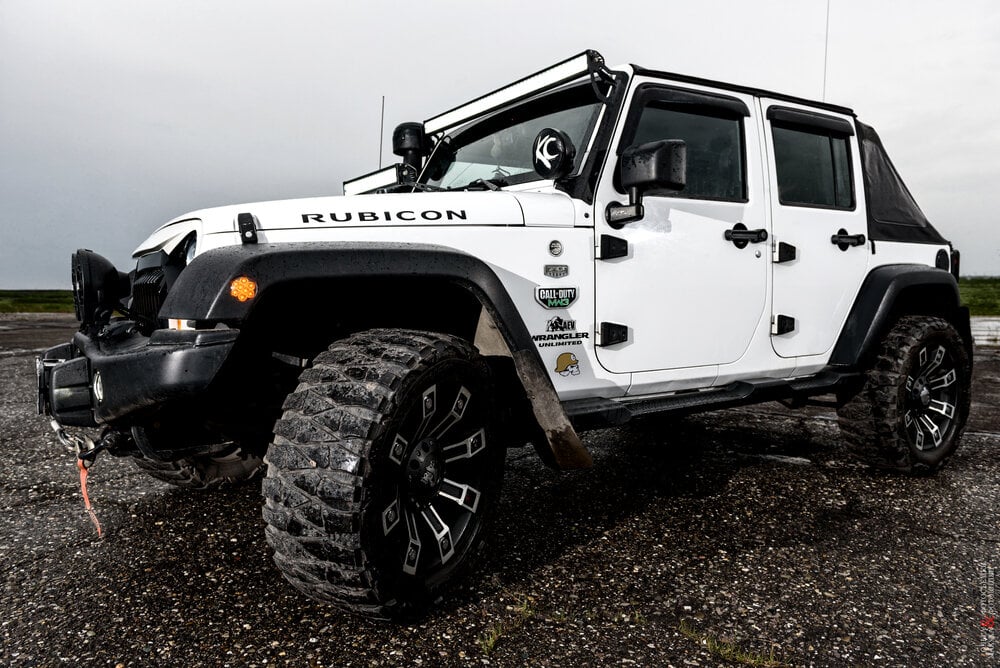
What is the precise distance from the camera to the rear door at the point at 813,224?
12.0 feet

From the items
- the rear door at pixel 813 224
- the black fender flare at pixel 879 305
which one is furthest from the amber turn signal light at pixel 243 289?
the black fender flare at pixel 879 305

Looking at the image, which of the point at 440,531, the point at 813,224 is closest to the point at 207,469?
the point at 440,531

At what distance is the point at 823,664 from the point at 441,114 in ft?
10.4

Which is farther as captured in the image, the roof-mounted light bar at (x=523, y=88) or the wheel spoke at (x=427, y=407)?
the roof-mounted light bar at (x=523, y=88)

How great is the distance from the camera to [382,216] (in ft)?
8.07

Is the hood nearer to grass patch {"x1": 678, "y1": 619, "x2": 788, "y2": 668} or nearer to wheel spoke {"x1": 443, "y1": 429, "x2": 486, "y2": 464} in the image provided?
wheel spoke {"x1": 443, "y1": 429, "x2": 486, "y2": 464}

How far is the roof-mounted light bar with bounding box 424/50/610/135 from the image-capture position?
3.00m

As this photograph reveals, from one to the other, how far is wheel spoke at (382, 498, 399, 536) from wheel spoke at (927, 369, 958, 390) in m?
3.77

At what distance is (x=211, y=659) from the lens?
2.14 metres

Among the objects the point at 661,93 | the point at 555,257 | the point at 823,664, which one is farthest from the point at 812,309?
the point at 823,664

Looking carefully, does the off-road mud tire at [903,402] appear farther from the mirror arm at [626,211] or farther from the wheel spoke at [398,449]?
the wheel spoke at [398,449]

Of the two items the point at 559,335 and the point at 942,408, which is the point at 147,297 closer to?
the point at 559,335

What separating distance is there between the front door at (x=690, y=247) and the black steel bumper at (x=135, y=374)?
5.09 feet

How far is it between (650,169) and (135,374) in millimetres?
1972
